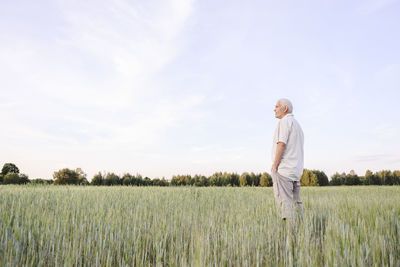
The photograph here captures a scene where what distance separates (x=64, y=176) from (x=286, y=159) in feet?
49.3

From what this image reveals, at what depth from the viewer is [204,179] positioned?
19.3 m

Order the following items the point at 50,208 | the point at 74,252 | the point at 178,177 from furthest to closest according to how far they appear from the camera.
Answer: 1. the point at 178,177
2. the point at 50,208
3. the point at 74,252

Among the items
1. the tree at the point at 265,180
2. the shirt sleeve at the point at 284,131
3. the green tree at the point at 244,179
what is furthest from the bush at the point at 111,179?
the shirt sleeve at the point at 284,131

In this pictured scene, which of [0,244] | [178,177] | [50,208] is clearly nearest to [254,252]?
[0,244]

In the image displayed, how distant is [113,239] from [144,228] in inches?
17.6

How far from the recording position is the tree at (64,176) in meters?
15.3

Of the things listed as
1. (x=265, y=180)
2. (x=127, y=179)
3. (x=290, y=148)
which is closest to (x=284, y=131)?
(x=290, y=148)

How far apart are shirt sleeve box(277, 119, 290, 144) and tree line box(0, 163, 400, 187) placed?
32.3 feet

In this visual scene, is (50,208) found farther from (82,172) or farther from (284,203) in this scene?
(82,172)

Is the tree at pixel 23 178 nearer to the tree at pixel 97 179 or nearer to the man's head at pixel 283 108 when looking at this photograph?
the tree at pixel 97 179

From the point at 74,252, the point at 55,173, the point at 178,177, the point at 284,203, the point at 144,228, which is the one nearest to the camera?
the point at 74,252

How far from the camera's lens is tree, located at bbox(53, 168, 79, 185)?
50.1 feet

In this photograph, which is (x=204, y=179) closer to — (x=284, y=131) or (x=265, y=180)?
(x=265, y=180)

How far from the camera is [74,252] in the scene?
2.22m
